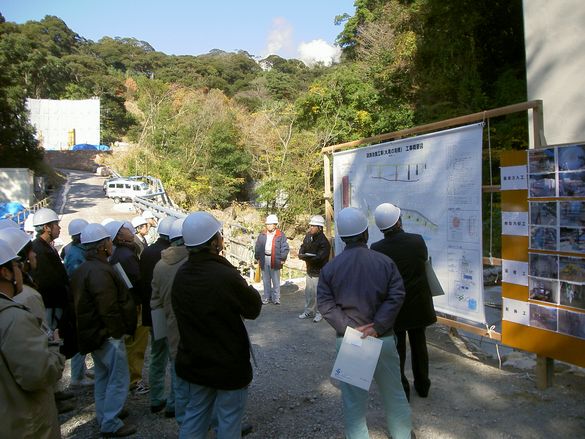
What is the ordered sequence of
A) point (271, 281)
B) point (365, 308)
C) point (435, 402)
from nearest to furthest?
1. point (365, 308)
2. point (435, 402)
3. point (271, 281)

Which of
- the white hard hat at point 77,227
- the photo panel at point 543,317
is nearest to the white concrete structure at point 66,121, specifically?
the white hard hat at point 77,227

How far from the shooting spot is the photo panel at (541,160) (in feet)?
12.7

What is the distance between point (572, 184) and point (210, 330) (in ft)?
10.5

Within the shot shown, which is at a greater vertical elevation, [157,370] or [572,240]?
[572,240]

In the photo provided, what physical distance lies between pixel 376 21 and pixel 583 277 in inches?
966

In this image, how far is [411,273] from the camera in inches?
154

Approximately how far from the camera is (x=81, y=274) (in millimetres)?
3566

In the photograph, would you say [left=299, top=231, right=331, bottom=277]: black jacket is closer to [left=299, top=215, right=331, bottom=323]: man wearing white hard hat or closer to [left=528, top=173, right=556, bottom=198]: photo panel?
[left=299, top=215, right=331, bottom=323]: man wearing white hard hat

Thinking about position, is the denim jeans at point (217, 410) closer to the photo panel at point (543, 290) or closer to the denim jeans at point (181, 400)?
the denim jeans at point (181, 400)

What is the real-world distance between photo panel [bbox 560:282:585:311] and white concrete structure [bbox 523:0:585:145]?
2.27 metres

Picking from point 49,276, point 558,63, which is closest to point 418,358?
point 49,276

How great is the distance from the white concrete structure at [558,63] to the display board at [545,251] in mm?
1598

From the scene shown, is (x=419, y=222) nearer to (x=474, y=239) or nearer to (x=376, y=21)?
(x=474, y=239)

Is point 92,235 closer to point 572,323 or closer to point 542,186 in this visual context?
point 542,186
